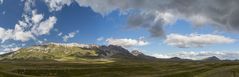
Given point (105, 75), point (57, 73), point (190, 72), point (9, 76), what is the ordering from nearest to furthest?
point (9, 76) < point (105, 75) < point (190, 72) < point (57, 73)

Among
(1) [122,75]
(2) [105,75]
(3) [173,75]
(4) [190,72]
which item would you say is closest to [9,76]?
(2) [105,75]

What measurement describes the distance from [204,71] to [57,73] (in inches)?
2454

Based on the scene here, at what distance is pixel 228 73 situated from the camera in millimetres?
143375

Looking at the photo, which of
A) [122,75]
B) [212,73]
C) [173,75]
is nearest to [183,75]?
[173,75]

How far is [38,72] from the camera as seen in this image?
515ft

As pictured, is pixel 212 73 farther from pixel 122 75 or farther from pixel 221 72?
pixel 122 75

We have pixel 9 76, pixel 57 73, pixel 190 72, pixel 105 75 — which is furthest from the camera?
pixel 57 73

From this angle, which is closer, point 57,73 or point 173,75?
point 173,75

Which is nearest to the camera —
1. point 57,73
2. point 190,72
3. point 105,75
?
point 105,75

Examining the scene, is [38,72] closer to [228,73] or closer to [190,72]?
[190,72]

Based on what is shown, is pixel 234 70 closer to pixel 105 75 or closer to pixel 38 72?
pixel 105 75

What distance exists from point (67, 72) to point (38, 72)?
12.5 metres

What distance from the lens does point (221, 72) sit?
145375mm

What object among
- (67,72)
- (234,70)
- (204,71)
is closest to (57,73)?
(67,72)
